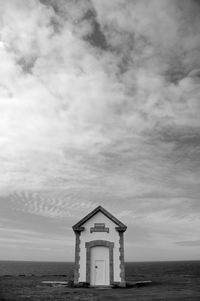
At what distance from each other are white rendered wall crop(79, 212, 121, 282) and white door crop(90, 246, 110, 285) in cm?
58

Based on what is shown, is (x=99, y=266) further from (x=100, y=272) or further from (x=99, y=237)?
Answer: (x=99, y=237)

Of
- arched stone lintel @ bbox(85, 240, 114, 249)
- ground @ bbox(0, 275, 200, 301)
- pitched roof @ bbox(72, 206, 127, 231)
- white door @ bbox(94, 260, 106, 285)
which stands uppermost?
pitched roof @ bbox(72, 206, 127, 231)

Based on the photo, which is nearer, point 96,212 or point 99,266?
point 99,266

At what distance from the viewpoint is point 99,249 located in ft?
75.4

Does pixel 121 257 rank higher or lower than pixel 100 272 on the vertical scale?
higher

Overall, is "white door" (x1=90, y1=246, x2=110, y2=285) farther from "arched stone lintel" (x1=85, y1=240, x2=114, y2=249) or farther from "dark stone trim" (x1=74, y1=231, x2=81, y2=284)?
"dark stone trim" (x1=74, y1=231, x2=81, y2=284)

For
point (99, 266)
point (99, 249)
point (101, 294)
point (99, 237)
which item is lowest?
point (101, 294)

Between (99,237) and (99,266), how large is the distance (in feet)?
6.57

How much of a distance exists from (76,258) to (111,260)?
8.32 feet

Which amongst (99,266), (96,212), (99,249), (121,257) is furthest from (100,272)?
(96,212)

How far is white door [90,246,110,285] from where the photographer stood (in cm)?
2236

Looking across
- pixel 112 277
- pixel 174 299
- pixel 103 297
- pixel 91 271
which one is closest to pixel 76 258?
pixel 91 271

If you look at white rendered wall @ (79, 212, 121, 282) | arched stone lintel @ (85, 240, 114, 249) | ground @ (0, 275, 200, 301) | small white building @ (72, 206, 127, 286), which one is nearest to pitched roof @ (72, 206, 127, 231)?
small white building @ (72, 206, 127, 286)

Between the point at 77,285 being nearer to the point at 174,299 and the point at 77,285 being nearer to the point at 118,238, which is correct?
the point at 118,238
